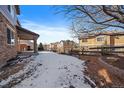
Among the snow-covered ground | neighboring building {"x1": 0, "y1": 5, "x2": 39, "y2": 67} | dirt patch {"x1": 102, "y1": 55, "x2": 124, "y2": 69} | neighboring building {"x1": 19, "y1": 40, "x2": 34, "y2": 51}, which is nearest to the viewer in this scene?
the snow-covered ground

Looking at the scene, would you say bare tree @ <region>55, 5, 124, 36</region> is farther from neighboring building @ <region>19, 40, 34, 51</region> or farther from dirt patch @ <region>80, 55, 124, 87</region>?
neighboring building @ <region>19, 40, 34, 51</region>

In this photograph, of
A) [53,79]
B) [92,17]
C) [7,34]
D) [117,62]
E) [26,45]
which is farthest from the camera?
[26,45]

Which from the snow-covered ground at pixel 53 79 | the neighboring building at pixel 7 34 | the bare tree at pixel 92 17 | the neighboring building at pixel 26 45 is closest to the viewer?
the snow-covered ground at pixel 53 79

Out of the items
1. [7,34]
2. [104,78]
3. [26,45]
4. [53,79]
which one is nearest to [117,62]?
[104,78]

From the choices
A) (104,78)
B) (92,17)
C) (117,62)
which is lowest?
(104,78)

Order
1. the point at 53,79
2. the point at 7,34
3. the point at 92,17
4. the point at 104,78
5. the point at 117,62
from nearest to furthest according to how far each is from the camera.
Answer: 1. the point at 53,79
2. the point at 104,78
3. the point at 92,17
4. the point at 7,34
5. the point at 117,62

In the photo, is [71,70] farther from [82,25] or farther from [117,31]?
[117,31]

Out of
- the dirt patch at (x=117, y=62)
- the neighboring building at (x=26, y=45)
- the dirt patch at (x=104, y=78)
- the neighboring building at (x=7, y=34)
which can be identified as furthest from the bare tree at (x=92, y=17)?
the neighboring building at (x=26, y=45)

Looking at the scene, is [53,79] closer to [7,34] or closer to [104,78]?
[104,78]

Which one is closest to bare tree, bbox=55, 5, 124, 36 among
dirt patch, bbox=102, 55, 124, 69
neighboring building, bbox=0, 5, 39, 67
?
dirt patch, bbox=102, 55, 124, 69

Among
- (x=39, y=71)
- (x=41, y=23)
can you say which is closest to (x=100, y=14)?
(x=41, y=23)

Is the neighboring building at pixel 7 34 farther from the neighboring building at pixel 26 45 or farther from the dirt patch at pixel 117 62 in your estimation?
the neighboring building at pixel 26 45
